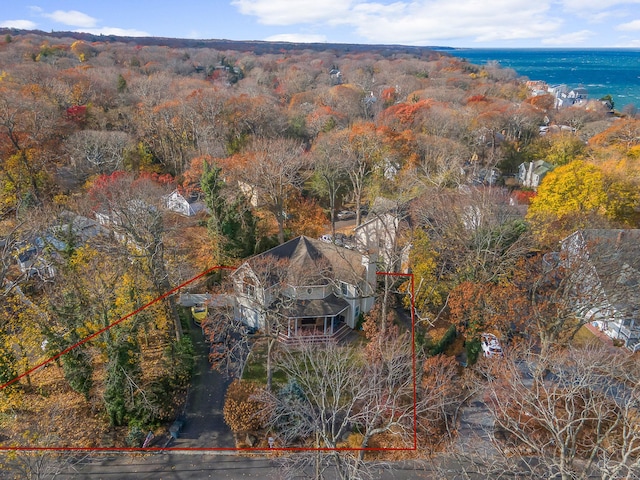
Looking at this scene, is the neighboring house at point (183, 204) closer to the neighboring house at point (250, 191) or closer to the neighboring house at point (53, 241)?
the neighboring house at point (250, 191)

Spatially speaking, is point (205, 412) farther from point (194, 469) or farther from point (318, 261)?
point (318, 261)

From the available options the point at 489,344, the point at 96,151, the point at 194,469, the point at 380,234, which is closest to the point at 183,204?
the point at 96,151

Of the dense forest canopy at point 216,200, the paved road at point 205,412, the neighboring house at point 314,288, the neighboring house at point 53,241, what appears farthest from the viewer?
the neighboring house at point 314,288

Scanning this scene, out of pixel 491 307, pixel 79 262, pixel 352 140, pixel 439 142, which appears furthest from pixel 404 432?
pixel 439 142

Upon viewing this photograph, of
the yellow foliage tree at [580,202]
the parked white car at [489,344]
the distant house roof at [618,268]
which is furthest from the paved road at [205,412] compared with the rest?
the yellow foliage tree at [580,202]

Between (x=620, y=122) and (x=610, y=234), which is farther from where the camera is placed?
(x=620, y=122)

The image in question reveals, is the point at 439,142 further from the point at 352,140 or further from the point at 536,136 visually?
the point at 536,136
